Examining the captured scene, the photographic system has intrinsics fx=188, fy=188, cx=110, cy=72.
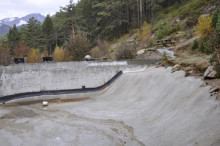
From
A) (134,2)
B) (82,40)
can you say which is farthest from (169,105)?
(134,2)

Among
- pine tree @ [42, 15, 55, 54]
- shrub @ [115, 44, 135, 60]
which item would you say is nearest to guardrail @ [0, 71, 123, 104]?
shrub @ [115, 44, 135, 60]

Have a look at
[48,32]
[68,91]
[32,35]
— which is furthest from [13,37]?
[68,91]

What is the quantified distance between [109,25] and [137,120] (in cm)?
3327

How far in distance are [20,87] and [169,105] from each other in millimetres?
15521

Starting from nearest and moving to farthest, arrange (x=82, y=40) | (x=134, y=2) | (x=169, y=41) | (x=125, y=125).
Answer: (x=125, y=125) → (x=169, y=41) → (x=82, y=40) → (x=134, y=2)

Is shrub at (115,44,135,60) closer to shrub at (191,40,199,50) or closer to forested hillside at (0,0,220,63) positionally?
forested hillside at (0,0,220,63)

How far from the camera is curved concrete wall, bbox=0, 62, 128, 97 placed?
764 inches

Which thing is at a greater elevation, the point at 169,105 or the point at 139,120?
the point at 169,105

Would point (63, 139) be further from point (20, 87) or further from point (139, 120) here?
point (20, 87)

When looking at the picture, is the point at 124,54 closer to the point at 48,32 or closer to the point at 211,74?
the point at 211,74

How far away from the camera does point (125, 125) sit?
33.0ft

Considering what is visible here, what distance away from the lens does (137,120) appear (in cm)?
1043

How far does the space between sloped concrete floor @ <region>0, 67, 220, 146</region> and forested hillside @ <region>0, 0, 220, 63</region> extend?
13254 mm

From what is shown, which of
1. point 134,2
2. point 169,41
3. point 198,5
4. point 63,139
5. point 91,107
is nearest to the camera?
point 63,139
